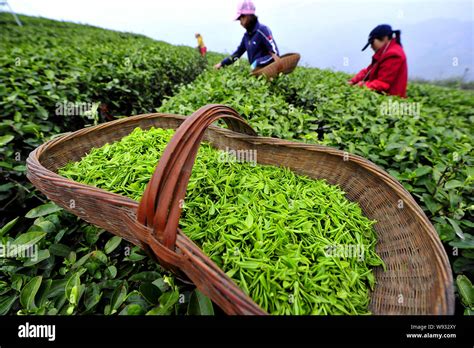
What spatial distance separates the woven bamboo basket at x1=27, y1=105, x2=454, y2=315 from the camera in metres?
0.72

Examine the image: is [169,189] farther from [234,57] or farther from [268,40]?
[234,57]

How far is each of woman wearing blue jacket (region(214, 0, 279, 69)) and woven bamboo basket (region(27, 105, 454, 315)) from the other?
264 centimetres

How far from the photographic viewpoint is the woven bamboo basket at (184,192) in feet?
2.38

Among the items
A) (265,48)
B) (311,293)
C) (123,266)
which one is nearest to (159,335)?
(123,266)

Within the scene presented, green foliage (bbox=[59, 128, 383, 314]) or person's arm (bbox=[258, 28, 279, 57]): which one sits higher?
person's arm (bbox=[258, 28, 279, 57])

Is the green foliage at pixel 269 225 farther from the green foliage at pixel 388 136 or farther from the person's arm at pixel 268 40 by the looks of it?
the person's arm at pixel 268 40

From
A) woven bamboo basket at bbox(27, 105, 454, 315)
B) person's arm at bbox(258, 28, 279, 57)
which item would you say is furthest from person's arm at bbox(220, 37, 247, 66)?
woven bamboo basket at bbox(27, 105, 454, 315)

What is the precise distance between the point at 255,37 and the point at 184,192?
152 inches

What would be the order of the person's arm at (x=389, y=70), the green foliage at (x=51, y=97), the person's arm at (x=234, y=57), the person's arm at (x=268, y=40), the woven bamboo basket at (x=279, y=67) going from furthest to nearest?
the person's arm at (x=234, y=57) → the person's arm at (x=389, y=70) → the person's arm at (x=268, y=40) → the woven bamboo basket at (x=279, y=67) → the green foliage at (x=51, y=97)

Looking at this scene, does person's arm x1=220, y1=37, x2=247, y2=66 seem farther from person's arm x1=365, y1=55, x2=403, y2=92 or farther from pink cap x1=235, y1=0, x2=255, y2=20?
person's arm x1=365, y1=55, x2=403, y2=92

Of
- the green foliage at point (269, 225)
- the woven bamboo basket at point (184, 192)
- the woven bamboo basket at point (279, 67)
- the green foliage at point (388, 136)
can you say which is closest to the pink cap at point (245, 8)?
the woven bamboo basket at point (279, 67)

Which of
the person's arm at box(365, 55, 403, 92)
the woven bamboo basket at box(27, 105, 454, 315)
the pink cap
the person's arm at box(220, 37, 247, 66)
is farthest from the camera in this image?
the person's arm at box(220, 37, 247, 66)

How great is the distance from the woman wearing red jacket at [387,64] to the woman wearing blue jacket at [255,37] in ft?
5.43

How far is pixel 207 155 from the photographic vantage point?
1497 mm
